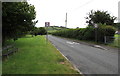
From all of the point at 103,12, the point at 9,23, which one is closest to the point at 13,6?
the point at 9,23

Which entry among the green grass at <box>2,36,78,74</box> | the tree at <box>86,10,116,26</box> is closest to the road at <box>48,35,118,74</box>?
the green grass at <box>2,36,78,74</box>

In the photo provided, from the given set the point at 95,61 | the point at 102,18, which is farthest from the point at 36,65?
the point at 102,18

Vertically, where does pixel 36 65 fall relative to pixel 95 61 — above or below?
above

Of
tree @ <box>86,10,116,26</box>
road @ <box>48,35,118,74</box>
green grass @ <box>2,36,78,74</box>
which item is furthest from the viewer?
tree @ <box>86,10,116,26</box>

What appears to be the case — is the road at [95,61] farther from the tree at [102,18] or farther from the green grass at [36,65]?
the tree at [102,18]

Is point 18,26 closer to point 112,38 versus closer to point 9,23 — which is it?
point 9,23

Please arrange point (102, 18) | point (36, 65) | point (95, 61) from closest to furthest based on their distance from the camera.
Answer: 1. point (36, 65)
2. point (95, 61)
3. point (102, 18)

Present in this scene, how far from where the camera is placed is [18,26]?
15.9m

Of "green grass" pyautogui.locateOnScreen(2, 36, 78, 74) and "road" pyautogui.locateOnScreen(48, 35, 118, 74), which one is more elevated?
"green grass" pyautogui.locateOnScreen(2, 36, 78, 74)

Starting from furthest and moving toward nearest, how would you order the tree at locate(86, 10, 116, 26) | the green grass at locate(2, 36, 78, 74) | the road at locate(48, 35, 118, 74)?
the tree at locate(86, 10, 116, 26), the road at locate(48, 35, 118, 74), the green grass at locate(2, 36, 78, 74)

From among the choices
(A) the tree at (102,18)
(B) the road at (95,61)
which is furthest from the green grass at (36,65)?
(A) the tree at (102,18)

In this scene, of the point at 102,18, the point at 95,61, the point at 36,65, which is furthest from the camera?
the point at 102,18

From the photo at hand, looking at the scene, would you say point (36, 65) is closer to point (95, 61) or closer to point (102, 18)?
point (95, 61)

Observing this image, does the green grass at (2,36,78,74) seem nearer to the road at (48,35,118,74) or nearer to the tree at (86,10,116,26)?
the road at (48,35,118,74)
